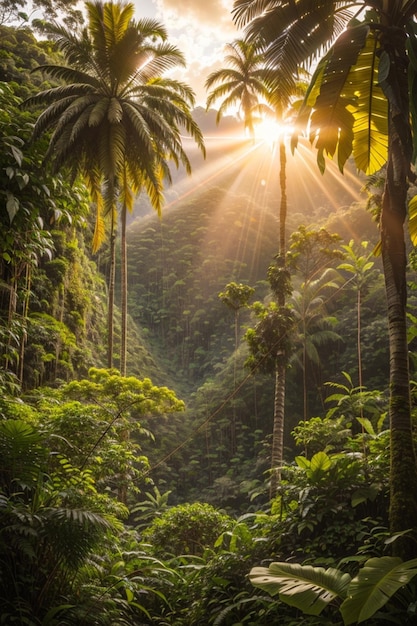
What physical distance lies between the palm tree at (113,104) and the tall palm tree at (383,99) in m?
6.99

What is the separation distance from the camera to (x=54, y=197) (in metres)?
7.52

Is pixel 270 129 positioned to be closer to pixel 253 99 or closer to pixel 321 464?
pixel 253 99

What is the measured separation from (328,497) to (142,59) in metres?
13.0

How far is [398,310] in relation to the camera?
506 cm

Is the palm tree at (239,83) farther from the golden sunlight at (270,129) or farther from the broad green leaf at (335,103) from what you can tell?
the broad green leaf at (335,103)

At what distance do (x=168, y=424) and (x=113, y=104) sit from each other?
838 inches

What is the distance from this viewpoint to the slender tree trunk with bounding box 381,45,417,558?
462cm

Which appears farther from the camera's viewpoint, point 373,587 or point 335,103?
point 335,103

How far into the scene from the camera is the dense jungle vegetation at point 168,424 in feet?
12.9

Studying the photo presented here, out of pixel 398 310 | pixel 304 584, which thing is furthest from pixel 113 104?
pixel 304 584

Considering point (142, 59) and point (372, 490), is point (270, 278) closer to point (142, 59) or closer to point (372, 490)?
point (142, 59)

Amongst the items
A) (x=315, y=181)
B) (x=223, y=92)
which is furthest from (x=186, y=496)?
(x=315, y=181)

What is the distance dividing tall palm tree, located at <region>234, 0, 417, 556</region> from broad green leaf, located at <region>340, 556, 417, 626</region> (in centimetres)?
79

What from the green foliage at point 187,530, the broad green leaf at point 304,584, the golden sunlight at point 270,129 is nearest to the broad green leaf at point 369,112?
the broad green leaf at point 304,584
